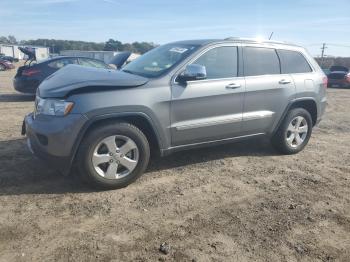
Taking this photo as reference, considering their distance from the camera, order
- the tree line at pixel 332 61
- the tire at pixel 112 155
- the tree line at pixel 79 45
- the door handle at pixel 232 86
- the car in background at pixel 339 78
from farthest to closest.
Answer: the tree line at pixel 79 45 → the tree line at pixel 332 61 → the car in background at pixel 339 78 → the door handle at pixel 232 86 → the tire at pixel 112 155

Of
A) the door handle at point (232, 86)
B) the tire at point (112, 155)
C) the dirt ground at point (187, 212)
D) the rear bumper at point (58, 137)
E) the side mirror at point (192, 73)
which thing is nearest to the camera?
the dirt ground at point (187, 212)

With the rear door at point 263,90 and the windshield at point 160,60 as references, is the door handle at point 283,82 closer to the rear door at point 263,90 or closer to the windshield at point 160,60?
the rear door at point 263,90

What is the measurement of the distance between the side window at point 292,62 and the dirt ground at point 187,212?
144cm

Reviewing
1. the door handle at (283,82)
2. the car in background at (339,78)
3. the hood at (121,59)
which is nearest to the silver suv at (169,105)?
the door handle at (283,82)

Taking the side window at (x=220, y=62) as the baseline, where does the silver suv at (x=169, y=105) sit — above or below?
below

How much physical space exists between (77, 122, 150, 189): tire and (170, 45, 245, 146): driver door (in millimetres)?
540

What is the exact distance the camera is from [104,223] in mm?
3467

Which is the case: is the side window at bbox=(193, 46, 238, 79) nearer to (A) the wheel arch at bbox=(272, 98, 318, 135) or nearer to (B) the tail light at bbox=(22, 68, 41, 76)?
(A) the wheel arch at bbox=(272, 98, 318, 135)

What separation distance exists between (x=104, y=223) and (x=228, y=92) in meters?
2.48

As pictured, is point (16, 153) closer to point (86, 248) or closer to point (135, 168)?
point (135, 168)

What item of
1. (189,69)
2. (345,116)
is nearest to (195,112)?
(189,69)

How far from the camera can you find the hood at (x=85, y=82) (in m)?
3.94

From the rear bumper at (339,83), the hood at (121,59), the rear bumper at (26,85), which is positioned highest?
the hood at (121,59)

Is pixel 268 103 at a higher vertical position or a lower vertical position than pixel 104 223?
higher
